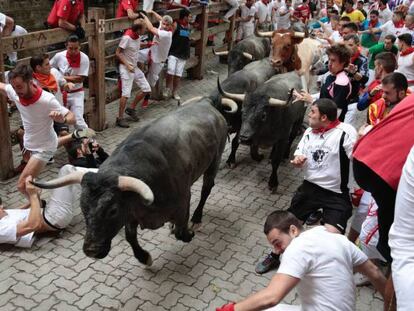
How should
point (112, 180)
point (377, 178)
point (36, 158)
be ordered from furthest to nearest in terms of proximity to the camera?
point (36, 158), point (112, 180), point (377, 178)

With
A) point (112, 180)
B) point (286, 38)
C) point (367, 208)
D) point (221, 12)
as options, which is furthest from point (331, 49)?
point (221, 12)

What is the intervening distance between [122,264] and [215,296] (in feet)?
3.81

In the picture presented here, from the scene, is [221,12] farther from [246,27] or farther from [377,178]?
[377,178]

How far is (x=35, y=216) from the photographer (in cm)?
510

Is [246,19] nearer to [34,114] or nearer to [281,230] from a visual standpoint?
[34,114]

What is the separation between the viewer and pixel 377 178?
2.79 m

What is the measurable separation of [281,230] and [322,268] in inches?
15.1

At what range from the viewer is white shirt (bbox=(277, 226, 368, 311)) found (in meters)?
2.97

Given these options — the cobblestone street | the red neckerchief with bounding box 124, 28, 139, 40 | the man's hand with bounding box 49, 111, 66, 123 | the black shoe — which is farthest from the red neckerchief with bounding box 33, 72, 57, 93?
the black shoe

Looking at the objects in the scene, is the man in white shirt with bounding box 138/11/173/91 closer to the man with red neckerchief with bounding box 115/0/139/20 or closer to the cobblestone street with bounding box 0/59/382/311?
the man with red neckerchief with bounding box 115/0/139/20

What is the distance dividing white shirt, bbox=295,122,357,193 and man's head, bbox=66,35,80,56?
169 inches

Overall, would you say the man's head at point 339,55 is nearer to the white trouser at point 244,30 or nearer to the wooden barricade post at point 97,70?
the wooden barricade post at point 97,70

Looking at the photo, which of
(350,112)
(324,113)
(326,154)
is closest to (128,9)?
(350,112)

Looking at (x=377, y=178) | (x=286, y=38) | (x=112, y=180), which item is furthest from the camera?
(x=286, y=38)
